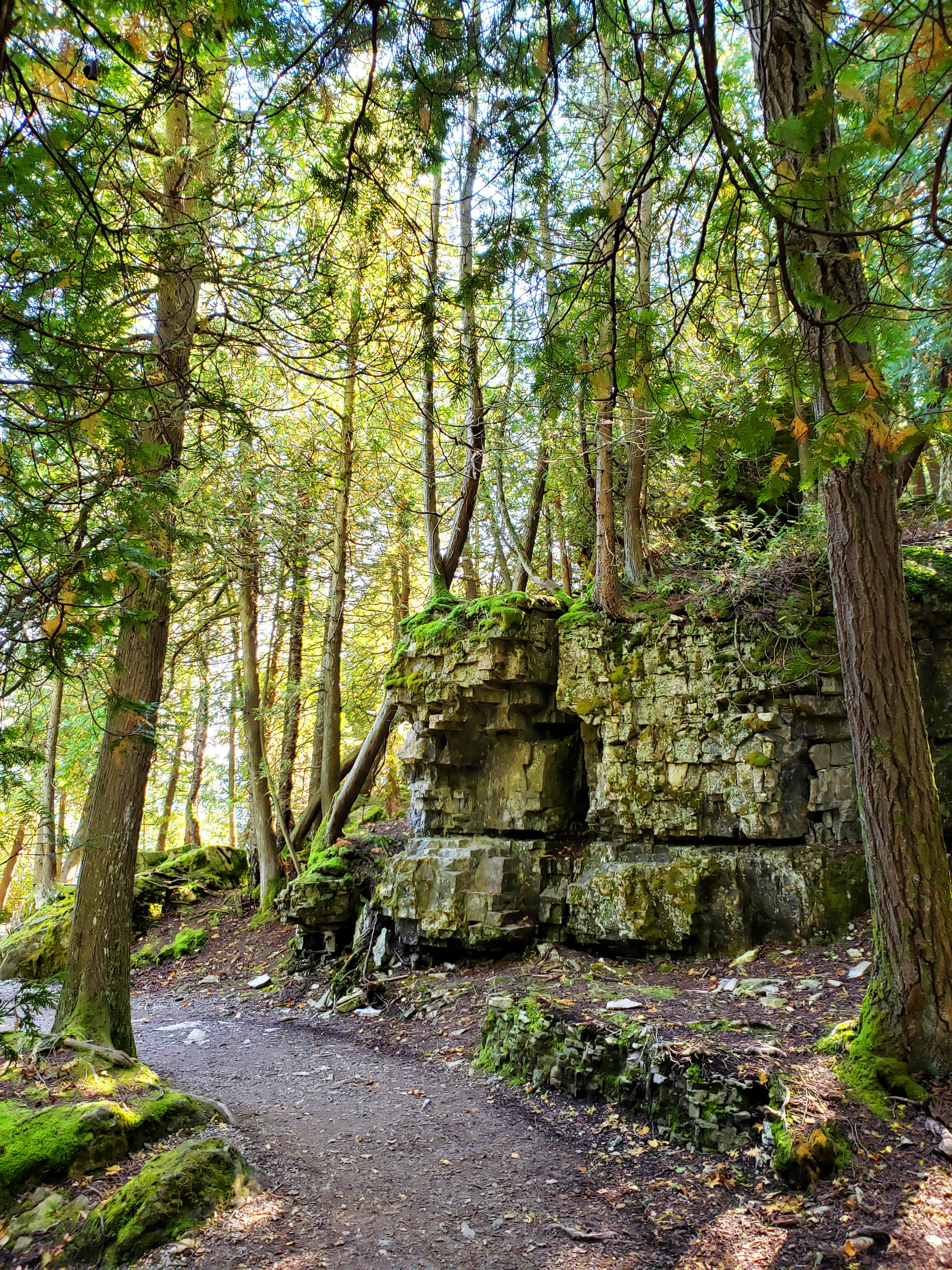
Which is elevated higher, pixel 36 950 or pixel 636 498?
pixel 636 498

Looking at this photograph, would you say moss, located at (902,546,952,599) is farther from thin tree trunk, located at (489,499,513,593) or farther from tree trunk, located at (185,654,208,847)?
tree trunk, located at (185,654,208,847)

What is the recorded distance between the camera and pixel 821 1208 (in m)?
3.22

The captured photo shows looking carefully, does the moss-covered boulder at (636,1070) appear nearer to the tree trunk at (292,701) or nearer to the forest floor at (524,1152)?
the forest floor at (524,1152)

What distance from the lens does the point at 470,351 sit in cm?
385

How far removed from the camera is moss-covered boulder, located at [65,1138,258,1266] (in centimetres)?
326

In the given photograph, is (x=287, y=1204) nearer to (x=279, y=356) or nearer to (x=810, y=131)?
(x=279, y=356)

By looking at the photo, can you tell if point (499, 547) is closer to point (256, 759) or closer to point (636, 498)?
point (636, 498)

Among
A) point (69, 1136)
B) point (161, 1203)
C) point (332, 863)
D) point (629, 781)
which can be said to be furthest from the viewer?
point (332, 863)

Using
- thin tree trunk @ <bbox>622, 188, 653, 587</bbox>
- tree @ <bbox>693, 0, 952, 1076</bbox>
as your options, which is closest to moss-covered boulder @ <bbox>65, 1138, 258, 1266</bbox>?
tree @ <bbox>693, 0, 952, 1076</bbox>

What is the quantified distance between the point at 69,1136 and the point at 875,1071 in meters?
4.44

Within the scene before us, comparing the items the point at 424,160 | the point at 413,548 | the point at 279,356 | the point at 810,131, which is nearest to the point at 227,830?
the point at 413,548

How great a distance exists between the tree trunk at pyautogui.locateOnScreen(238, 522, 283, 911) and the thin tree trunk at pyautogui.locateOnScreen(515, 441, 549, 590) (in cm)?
449

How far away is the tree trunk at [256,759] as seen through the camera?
1197 cm

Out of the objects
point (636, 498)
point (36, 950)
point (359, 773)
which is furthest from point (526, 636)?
point (36, 950)
